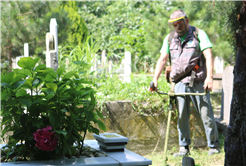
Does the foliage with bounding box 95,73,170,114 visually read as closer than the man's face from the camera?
No

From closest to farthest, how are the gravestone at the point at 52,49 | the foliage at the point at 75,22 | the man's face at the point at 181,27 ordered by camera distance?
the man's face at the point at 181,27
the gravestone at the point at 52,49
the foliage at the point at 75,22

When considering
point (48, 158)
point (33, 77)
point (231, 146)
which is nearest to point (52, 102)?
point (33, 77)

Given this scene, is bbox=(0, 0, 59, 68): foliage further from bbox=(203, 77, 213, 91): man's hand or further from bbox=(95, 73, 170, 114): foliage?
bbox=(203, 77, 213, 91): man's hand

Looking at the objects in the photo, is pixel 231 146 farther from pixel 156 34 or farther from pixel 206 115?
pixel 156 34

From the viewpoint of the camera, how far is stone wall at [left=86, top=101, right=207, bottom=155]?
4.06 m

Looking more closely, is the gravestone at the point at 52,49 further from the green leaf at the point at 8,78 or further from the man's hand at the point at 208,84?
the green leaf at the point at 8,78

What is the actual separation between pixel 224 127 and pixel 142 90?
146 cm

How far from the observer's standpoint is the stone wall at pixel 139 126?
406cm

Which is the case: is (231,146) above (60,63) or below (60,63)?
below

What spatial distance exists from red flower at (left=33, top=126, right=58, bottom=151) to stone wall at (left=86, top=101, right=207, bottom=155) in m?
2.53

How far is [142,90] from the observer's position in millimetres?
4312

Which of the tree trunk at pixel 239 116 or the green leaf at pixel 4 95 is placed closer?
the green leaf at pixel 4 95

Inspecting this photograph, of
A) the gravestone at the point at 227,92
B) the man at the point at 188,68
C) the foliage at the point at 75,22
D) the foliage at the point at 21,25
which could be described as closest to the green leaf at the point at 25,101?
the man at the point at 188,68

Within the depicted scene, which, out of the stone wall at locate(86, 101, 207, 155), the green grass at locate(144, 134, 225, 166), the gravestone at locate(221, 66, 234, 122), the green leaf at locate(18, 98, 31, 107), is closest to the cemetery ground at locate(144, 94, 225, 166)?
the green grass at locate(144, 134, 225, 166)
